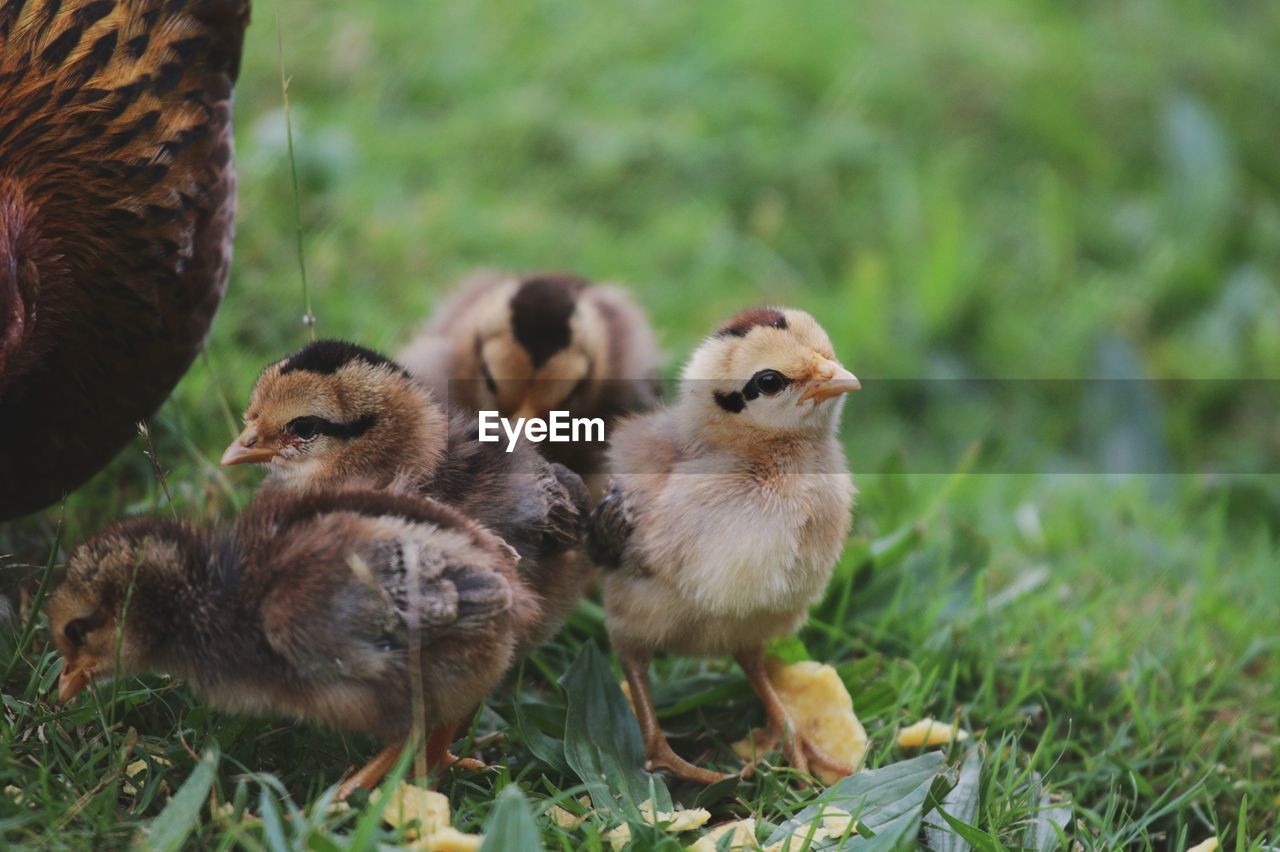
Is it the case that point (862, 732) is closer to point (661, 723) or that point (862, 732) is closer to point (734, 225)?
point (661, 723)

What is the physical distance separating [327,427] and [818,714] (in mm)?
1280

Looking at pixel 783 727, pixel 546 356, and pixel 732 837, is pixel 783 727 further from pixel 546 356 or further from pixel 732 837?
pixel 546 356

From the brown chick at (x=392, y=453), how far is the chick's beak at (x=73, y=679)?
50 cm

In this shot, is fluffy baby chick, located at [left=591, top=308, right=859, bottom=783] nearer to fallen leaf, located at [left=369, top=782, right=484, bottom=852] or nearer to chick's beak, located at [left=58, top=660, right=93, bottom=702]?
fallen leaf, located at [left=369, top=782, right=484, bottom=852]

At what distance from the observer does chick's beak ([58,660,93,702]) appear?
101 inches

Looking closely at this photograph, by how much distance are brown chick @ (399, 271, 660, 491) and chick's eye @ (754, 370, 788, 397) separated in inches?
29.5

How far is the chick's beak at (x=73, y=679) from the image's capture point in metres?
2.57

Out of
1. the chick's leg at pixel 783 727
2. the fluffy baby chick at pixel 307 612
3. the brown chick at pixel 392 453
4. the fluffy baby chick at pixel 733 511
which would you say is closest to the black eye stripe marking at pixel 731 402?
the fluffy baby chick at pixel 733 511

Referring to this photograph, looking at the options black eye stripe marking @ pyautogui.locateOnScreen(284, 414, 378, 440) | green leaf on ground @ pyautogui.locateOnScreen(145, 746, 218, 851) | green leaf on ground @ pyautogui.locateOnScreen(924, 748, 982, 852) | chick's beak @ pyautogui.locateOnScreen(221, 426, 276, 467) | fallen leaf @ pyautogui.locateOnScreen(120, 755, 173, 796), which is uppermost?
black eye stripe marking @ pyautogui.locateOnScreen(284, 414, 378, 440)

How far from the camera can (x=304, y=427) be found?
2867 mm

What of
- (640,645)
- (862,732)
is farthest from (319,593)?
(862,732)

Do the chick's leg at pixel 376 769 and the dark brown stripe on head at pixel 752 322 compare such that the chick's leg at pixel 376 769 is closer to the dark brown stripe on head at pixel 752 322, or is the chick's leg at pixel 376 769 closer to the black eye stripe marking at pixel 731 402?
the black eye stripe marking at pixel 731 402

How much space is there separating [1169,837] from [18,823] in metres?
2.41

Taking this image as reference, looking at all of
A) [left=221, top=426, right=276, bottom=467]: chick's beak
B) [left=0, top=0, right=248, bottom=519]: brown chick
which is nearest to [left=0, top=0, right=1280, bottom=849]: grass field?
[left=0, top=0, right=248, bottom=519]: brown chick
